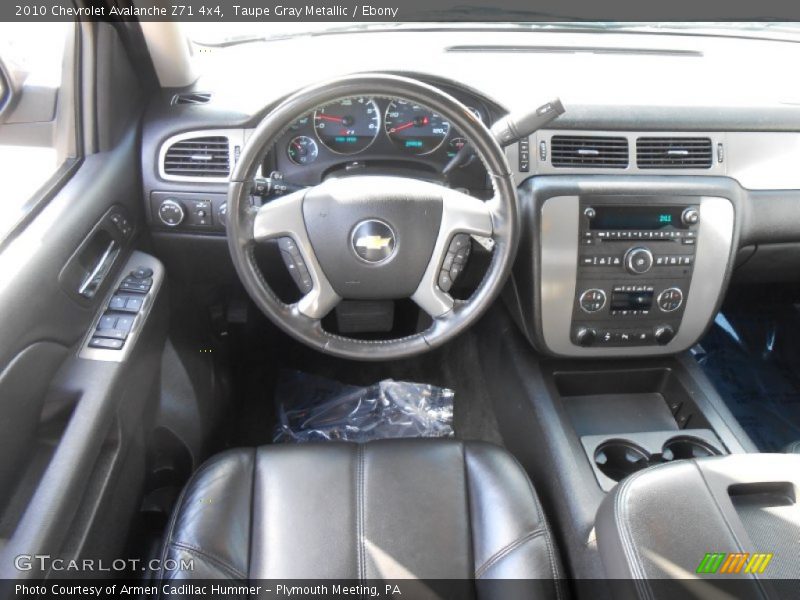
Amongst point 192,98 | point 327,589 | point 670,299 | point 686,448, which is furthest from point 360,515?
point 192,98

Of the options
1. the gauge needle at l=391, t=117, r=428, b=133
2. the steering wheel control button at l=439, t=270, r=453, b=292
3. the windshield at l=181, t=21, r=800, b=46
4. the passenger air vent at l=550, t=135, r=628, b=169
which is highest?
the windshield at l=181, t=21, r=800, b=46

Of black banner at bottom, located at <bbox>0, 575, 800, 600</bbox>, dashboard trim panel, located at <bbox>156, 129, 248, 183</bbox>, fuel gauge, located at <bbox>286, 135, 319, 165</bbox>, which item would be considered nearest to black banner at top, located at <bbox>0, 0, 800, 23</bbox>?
dashboard trim panel, located at <bbox>156, 129, 248, 183</bbox>

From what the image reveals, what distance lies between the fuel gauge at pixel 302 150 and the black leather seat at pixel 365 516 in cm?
70

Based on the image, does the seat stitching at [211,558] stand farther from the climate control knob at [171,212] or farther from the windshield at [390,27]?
the windshield at [390,27]

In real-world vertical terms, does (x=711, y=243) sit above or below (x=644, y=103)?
below

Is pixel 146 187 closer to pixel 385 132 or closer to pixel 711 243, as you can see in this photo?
pixel 385 132

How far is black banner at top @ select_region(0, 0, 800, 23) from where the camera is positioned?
5.60ft

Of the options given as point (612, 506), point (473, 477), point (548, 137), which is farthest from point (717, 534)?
point (548, 137)

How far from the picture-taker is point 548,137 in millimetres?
1561

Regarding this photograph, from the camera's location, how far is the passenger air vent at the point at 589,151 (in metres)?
1.56

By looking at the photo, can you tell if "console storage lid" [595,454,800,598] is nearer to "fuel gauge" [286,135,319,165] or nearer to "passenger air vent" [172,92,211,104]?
"fuel gauge" [286,135,319,165]

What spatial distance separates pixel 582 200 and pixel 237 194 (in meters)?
0.82

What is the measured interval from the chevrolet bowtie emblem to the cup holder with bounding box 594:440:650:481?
2.38ft

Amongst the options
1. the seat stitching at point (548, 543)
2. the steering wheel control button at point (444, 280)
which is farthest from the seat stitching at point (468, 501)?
the steering wheel control button at point (444, 280)
